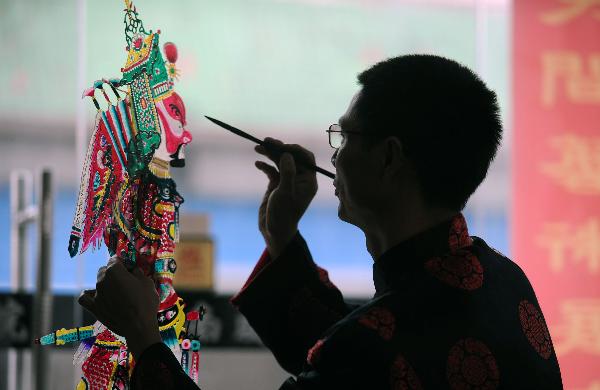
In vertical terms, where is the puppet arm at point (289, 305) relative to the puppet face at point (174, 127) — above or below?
below

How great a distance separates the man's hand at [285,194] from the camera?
1.01m

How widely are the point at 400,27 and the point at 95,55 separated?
1.70m

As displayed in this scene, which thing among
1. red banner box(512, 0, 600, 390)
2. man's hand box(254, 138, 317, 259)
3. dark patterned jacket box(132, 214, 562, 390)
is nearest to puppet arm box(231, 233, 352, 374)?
man's hand box(254, 138, 317, 259)

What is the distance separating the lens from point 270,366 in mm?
1722

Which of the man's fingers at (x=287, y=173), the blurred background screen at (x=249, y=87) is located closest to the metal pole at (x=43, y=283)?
the blurred background screen at (x=249, y=87)

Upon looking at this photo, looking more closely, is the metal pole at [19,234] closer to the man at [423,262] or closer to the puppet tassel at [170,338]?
the puppet tassel at [170,338]

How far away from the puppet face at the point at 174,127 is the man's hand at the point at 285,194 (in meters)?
0.09

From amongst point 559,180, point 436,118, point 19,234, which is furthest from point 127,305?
point 559,180

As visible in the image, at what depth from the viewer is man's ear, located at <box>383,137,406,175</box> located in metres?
0.85

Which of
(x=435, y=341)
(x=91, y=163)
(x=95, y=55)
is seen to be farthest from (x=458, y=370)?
(x=95, y=55)

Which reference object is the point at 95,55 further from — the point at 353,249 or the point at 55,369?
the point at 353,249

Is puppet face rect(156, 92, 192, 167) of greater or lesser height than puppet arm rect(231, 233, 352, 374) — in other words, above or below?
above

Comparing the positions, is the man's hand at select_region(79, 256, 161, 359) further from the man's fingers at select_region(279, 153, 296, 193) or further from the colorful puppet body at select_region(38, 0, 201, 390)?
the man's fingers at select_region(279, 153, 296, 193)

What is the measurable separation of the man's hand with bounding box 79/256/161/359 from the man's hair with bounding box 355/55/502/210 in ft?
0.93
